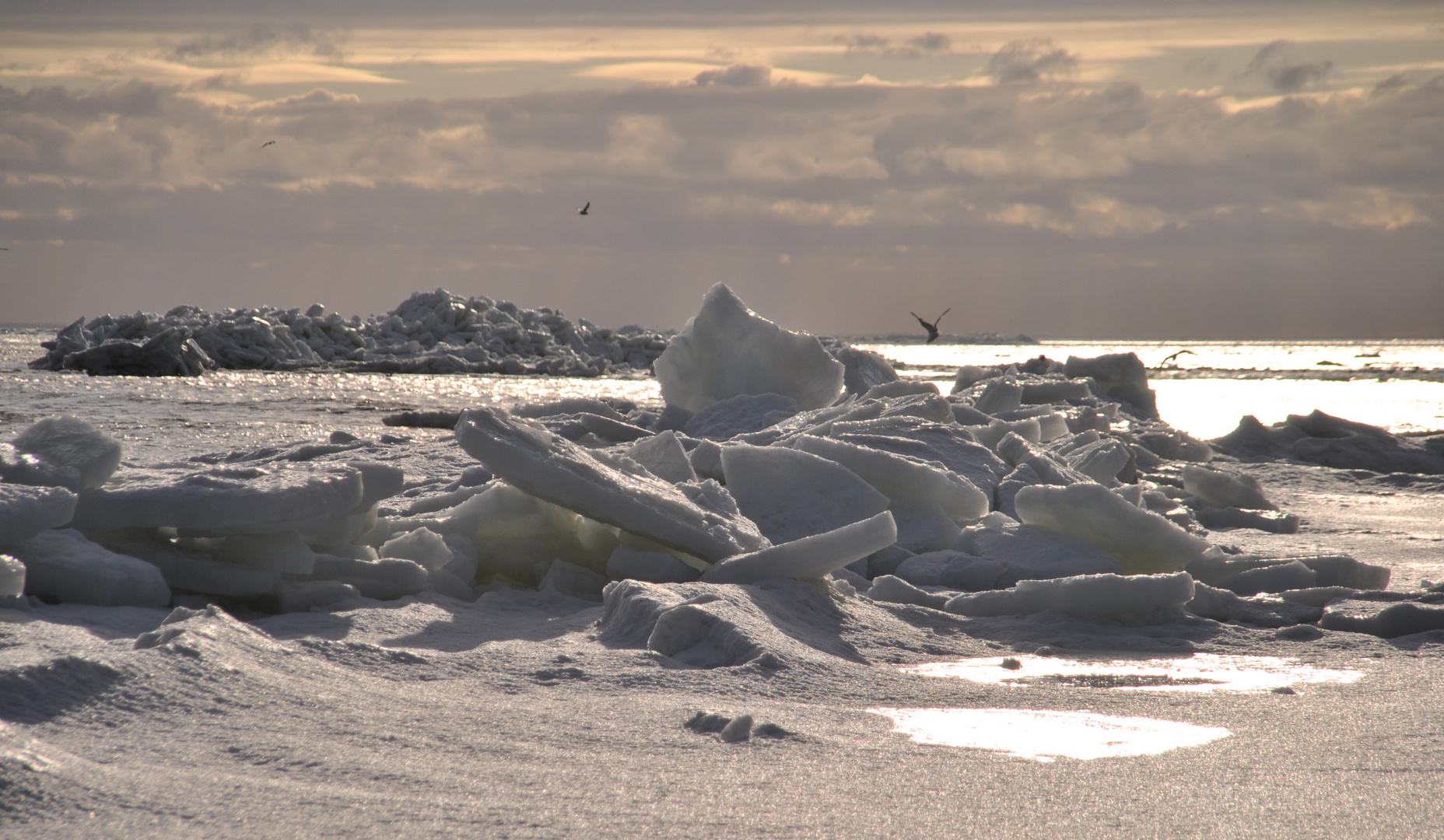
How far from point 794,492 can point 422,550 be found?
1458mm

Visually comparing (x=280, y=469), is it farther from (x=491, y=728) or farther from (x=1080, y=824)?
(x=1080, y=824)

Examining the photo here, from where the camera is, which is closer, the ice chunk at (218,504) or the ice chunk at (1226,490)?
the ice chunk at (218,504)

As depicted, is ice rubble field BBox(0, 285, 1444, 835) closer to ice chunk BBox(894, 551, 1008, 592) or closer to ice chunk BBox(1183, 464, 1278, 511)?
ice chunk BBox(894, 551, 1008, 592)

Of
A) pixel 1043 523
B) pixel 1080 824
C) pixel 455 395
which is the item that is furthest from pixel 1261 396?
pixel 1080 824

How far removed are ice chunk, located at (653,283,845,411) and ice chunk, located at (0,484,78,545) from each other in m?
4.97

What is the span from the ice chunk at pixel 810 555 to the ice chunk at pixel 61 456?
162 centimetres

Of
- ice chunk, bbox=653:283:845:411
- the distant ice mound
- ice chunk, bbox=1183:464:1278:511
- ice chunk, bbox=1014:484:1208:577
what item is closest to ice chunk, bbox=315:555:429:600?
ice chunk, bbox=1014:484:1208:577

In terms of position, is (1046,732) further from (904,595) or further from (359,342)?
(359,342)

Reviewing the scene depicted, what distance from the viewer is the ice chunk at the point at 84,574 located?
2.48 metres

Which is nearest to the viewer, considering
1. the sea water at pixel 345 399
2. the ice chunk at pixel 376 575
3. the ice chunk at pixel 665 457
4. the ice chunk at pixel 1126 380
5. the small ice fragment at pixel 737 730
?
the small ice fragment at pixel 737 730

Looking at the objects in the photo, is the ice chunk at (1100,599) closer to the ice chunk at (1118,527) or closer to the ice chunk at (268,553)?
the ice chunk at (1118,527)

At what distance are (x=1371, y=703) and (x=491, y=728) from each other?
1.88 m

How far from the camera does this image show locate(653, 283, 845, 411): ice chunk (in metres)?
7.22

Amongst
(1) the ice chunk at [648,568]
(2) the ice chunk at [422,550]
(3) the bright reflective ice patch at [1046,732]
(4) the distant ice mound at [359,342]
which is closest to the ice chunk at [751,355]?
(1) the ice chunk at [648,568]
